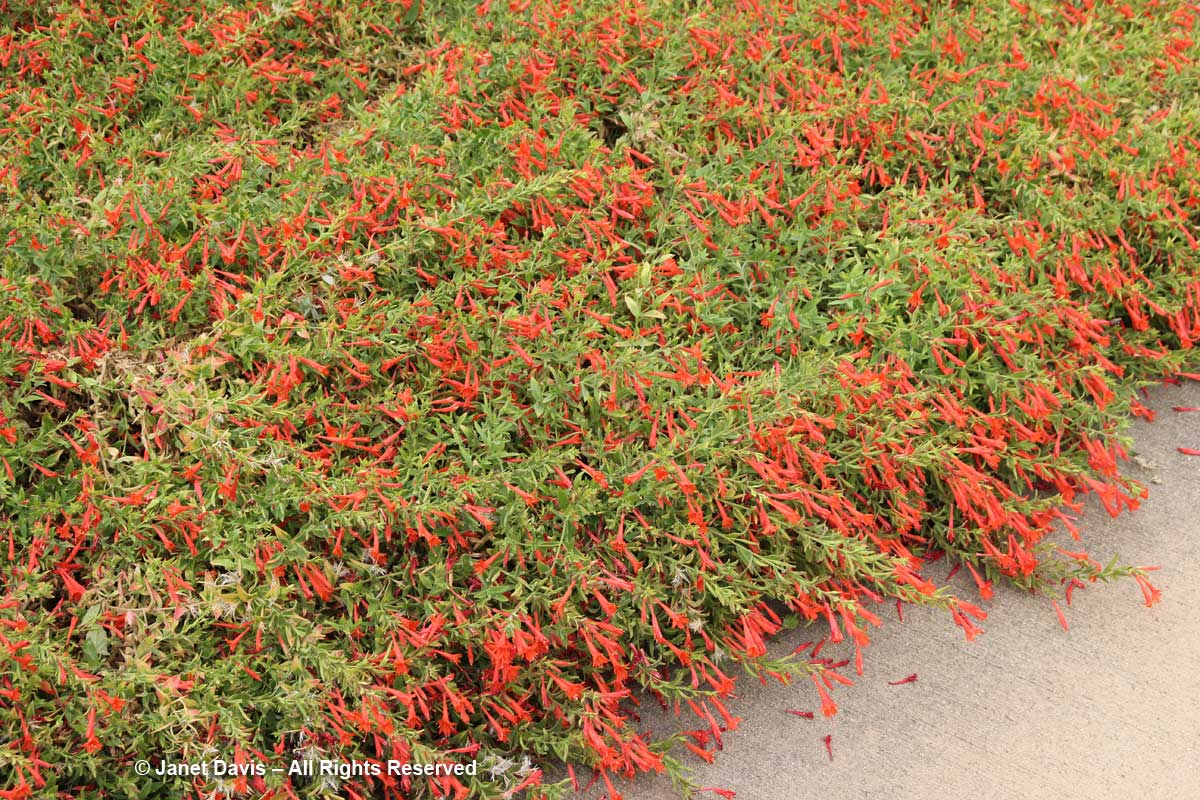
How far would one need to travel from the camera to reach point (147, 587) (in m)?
2.46

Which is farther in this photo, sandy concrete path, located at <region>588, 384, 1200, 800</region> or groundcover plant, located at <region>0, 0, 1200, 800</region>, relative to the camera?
sandy concrete path, located at <region>588, 384, 1200, 800</region>

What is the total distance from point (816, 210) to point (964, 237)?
1.54 feet

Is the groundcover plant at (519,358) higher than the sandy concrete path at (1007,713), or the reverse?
the groundcover plant at (519,358)

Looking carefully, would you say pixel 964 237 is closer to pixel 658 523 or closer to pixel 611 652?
pixel 658 523

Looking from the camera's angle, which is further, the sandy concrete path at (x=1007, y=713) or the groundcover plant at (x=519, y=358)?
the sandy concrete path at (x=1007, y=713)

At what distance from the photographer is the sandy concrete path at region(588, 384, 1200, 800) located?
9.09 ft

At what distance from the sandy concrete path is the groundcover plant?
11 centimetres

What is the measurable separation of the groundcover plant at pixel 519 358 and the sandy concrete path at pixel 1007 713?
11 cm

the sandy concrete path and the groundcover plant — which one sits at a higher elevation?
the groundcover plant

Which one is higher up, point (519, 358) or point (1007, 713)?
point (519, 358)

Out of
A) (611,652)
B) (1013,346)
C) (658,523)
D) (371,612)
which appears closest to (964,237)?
(1013,346)

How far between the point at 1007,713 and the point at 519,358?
160 centimetres

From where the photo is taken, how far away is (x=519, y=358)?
2869mm

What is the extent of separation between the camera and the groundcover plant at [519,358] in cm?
251
